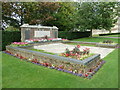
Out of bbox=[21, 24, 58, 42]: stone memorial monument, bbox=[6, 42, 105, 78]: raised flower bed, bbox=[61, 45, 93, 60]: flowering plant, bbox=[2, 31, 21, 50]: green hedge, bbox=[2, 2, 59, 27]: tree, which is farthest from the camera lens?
bbox=[2, 2, 59, 27]: tree

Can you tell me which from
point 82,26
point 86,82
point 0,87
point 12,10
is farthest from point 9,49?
point 82,26

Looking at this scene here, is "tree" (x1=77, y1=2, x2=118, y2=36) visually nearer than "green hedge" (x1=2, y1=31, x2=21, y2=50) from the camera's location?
No

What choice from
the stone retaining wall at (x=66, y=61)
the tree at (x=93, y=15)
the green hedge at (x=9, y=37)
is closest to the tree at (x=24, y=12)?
the green hedge at (x=9, y=37)

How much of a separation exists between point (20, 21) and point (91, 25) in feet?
42.5

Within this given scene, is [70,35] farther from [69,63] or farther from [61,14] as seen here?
[69,63]

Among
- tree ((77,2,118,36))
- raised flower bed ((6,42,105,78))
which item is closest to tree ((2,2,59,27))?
tree ((77,2,118,36))

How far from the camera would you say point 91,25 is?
1767 cm

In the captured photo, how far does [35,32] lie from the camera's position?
451 inches

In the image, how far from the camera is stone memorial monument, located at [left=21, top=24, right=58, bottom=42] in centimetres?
1029

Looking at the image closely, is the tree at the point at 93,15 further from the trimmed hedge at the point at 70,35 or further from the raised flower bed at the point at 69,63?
the raised flower bed at the point at 69,63

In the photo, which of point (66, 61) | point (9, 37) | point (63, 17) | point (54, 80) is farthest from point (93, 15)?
point (54, 80)

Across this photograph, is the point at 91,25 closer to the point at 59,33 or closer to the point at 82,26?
the point at 82,26

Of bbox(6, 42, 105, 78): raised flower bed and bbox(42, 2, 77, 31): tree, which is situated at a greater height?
bbox(42, 2, 77, 31): tree

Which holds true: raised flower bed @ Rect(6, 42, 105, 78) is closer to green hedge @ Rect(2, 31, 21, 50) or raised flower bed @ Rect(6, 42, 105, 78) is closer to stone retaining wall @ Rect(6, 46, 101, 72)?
stone retaining wall @ Rect(6, 46, 101, 72)
